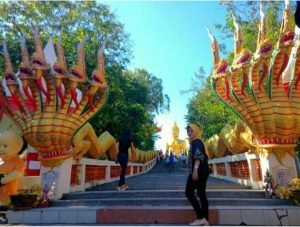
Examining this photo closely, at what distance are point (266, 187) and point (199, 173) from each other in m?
2.27

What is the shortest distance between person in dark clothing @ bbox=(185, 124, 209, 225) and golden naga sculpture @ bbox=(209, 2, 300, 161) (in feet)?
6.54

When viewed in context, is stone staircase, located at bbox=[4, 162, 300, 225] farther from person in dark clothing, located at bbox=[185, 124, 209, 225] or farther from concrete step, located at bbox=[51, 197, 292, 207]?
person in dark clothing, located at bbox=[185, 124, 209, 225]

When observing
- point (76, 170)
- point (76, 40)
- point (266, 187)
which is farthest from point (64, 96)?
point (76, 40)

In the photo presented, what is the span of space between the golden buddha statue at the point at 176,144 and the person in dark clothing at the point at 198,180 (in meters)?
36.8

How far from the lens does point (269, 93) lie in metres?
7.09

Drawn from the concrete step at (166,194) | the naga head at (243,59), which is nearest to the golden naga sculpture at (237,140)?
the concrete step at (166,194)

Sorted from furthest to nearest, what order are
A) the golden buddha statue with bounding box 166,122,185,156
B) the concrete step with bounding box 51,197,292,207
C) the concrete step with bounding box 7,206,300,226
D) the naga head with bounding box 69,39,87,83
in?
the golden buddha statue with bounding box 166,122,185,156 < the naga head with bounding box 69,39,87,83 < the concrete step with bounding box 51,197,292,207 < the concrete step with bounding box 7,206,300,226

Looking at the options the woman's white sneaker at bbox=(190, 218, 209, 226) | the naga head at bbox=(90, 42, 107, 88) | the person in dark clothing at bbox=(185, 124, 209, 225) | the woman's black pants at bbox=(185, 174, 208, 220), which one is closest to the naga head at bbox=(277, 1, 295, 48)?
the person in dark clothing at bbox=(185, 124, 209, 225)

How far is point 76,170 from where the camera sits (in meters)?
8.36

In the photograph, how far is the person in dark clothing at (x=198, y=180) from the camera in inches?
207

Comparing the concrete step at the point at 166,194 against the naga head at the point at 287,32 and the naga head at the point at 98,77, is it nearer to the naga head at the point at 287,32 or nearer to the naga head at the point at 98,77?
the naga head at the point at 98,77

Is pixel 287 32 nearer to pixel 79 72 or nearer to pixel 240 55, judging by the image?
pixel 240 55

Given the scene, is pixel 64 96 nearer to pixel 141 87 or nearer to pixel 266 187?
pixel 266 187

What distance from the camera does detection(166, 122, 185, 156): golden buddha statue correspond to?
1699 inches
